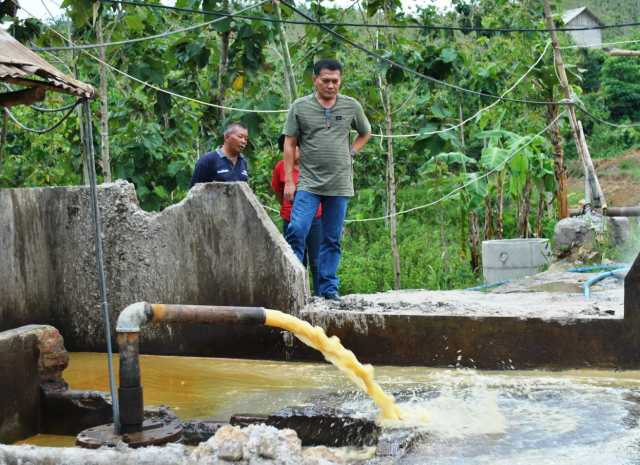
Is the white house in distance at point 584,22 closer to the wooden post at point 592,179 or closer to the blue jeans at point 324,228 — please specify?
the wooden post at point 592,179

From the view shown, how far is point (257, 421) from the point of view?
15.9 feet

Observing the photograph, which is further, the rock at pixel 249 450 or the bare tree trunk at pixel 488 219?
the bare tree trunk at pixel 488 219

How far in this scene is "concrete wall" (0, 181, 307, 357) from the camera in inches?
269

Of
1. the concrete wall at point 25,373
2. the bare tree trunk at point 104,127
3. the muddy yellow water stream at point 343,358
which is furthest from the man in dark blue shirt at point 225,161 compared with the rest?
the muddy yellow water stream at point 343,358

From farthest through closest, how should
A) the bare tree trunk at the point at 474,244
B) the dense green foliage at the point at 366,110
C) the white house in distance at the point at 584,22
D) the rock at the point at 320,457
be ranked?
1. the white house in distance at the point at 584,22
2. the bare tree trunk at the point at 474,244
3. the dense green foliage at the point at 366,110
4. the rock at the point at 320,457

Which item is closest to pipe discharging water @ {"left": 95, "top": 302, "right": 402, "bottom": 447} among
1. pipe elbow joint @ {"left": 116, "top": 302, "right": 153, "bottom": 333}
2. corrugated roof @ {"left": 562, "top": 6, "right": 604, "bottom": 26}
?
pipe elbow joint @ {"left": 116, "top": 302, "right": 153, "bottom": 333}

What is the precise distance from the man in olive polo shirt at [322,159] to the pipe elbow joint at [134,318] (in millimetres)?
2696

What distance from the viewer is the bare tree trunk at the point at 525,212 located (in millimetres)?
12482

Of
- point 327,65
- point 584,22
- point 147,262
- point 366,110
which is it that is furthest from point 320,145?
point 584,22

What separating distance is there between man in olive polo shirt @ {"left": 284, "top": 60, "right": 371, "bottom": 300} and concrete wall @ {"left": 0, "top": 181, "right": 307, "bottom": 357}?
12.1 inches

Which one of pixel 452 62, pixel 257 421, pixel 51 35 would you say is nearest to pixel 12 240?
pixel 257 421

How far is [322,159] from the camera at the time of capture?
6.89 meters

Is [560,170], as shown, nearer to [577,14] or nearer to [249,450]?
[249,450]

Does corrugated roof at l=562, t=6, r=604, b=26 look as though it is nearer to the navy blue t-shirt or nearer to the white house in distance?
the white house in distance
